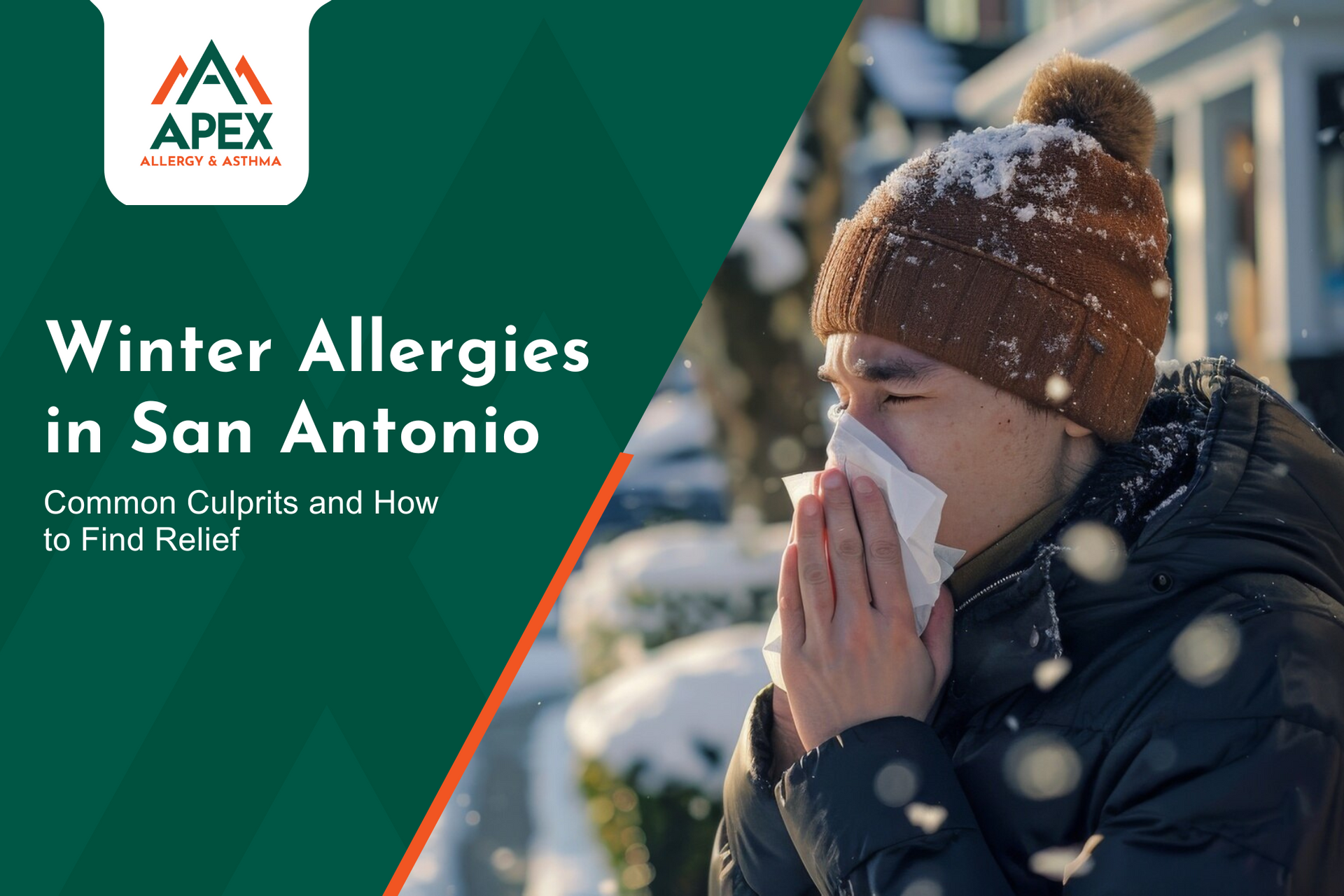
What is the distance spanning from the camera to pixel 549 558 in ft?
19.1

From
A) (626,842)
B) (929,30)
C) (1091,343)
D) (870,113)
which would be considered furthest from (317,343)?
(929,30)

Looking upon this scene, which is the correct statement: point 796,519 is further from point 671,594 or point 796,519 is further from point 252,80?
point 671,594

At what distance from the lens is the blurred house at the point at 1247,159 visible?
27.1 feet

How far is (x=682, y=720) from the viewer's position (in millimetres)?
4734

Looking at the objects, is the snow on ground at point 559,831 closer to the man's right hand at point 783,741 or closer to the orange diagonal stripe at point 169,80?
the orange diagonal stripe at point 169,80

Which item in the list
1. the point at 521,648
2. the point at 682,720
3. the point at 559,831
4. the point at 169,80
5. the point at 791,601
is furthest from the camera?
the point at 559,831

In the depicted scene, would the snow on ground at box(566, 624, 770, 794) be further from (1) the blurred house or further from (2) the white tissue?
(1) the blurred house

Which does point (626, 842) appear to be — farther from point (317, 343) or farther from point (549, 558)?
point (317, 343)

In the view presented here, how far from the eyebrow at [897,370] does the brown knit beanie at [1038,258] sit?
2 cm

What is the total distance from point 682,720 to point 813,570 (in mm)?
2989

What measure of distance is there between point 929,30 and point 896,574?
1828cm

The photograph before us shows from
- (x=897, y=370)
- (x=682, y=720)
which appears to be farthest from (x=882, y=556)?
(x=682, y=720)

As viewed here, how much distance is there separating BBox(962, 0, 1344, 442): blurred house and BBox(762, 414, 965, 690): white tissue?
5896mm

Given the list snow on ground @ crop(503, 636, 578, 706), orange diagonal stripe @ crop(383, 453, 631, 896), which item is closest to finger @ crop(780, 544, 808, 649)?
orange diagonal stripe @ crop(383, 453, 631, 896)
